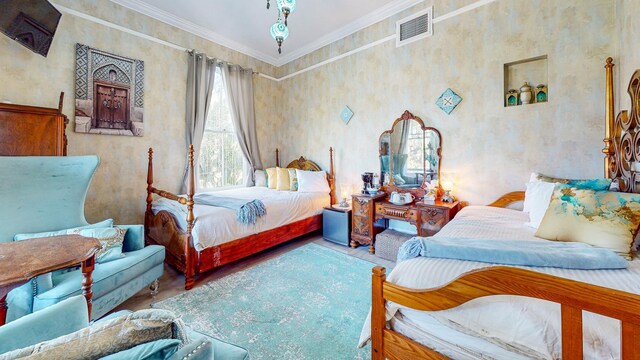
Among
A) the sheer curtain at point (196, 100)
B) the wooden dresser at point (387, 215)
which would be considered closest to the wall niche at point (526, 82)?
the wooden dresser at point (387, 215)

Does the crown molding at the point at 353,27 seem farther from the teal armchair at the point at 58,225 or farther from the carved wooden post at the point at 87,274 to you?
the carved wooden post at the point at 87,274

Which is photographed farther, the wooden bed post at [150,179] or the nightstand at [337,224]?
the nightstand at [337,224]

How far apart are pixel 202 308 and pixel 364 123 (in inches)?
121

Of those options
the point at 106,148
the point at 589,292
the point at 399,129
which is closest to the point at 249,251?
the point at 106,148

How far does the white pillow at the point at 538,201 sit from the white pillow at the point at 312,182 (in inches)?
102

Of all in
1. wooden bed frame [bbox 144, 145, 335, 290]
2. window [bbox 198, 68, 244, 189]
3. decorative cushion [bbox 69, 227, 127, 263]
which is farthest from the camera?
window [bbox 198, 68, 244, 189]

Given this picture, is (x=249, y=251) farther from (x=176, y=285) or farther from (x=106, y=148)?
(x=106, y=148)

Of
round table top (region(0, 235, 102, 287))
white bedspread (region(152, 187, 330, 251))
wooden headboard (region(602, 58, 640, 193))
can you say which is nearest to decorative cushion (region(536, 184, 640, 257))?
wooden headboard (region(602, 58, 640, 193))

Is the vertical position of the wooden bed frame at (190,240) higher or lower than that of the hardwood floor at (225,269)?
higher

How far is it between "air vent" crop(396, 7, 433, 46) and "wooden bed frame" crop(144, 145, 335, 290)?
2874 mm

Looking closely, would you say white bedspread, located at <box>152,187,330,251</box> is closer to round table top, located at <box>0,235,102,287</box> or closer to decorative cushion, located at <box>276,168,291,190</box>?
decorative cushion, located at <box>276,168,291,190</box>

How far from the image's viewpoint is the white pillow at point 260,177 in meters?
4.45

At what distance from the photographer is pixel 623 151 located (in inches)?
71.1

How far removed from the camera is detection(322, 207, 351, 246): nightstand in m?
3.49
